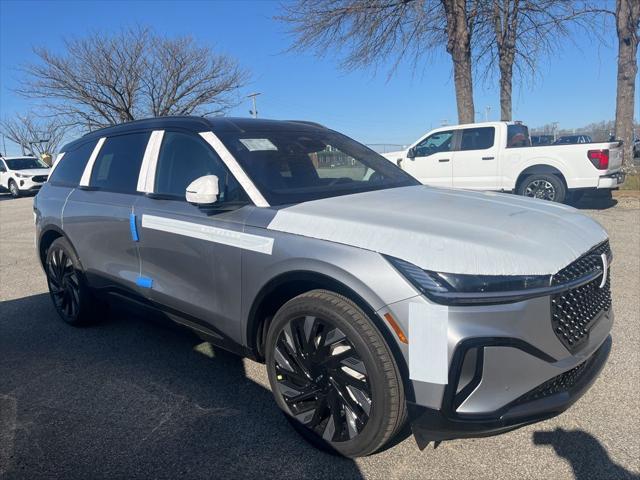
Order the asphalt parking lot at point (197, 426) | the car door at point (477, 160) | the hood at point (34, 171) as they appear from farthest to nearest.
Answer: the hood at point (34, 171), the car door at point (477, 160), the asphalt parking lot at point (197, 426)

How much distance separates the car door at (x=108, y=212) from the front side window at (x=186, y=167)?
0.29 meters

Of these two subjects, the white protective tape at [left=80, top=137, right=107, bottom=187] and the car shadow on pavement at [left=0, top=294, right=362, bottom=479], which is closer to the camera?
the car shadow on pavement at [left=0, top=294, right=362, bottom=479]

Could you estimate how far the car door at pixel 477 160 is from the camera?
1036 cm

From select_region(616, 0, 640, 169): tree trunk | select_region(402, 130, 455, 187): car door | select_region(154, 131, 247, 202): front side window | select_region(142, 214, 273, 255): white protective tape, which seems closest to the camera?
select_region(142, 214, 273, 255): white protective tape

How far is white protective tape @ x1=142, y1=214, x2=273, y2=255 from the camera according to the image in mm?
2633

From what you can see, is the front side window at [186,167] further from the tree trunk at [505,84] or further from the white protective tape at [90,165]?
the tree trunk at [505,84]

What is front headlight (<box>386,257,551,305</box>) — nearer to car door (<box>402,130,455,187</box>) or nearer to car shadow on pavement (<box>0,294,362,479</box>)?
car shadow on pavement (<box>0,294,362,479</box>)

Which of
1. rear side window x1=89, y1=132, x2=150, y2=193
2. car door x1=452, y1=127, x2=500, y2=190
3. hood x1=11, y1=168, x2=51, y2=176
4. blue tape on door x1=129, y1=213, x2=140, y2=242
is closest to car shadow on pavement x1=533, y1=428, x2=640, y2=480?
blue tape on door x1=129, y1=213, x2=140, y2=242

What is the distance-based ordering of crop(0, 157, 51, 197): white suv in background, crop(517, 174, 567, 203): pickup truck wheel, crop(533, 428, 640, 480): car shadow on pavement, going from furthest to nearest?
1. crop(0, 157, 51, 197): white suv in background
2. crop(517, 174, 567, 203): pickup truck wheel
3. crop(533, 428, 640, 480): car shadow on pavement

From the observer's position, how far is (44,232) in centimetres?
470

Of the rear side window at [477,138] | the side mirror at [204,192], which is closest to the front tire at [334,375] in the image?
the side mirror at [204,192]

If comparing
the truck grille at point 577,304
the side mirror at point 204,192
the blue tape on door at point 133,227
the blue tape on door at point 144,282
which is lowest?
the blue tape on door at point 144,282

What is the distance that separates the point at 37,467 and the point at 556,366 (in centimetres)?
261

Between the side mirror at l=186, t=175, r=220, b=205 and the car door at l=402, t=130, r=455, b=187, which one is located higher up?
the car door at l=402, t=130, r=455, b=187
